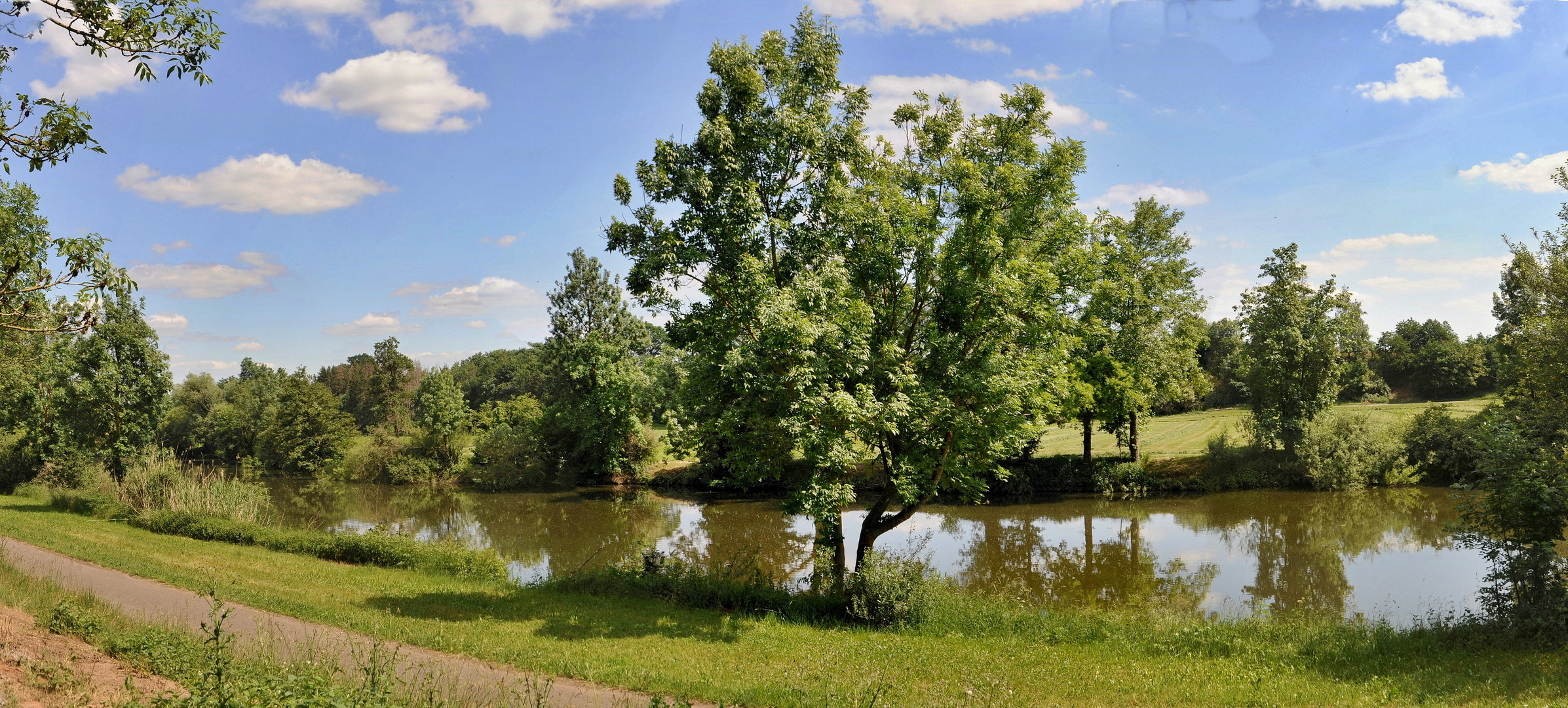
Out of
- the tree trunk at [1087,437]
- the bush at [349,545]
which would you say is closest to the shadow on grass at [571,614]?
the bush at [349,545]

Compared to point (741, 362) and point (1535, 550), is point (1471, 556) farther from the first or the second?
point (741, 362)

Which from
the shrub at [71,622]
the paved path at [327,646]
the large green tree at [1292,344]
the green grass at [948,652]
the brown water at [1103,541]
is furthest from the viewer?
the large green tree at [1292,344]

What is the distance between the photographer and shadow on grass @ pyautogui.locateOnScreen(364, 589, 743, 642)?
38.4ft

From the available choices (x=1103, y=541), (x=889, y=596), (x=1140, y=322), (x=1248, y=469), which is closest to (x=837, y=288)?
(x=889, y=596)

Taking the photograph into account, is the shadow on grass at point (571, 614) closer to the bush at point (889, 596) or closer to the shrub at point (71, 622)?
the bush at point (889, 596)

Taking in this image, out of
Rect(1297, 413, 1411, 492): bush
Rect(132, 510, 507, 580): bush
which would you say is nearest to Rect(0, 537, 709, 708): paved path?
Rect(132, 510, 507, 580): bush

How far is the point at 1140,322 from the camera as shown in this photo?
30.6 m

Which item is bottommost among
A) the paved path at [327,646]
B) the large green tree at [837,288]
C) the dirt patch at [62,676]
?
the paved path at [327,646]

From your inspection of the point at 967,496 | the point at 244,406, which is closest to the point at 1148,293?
the point at 967,496

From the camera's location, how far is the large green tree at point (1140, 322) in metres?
30.0

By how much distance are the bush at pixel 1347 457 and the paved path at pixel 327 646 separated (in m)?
32.0

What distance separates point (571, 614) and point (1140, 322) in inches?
1035

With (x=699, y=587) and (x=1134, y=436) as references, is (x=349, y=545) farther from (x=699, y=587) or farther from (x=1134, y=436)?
(x=1134, y=436)

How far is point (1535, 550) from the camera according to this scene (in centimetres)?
1066
